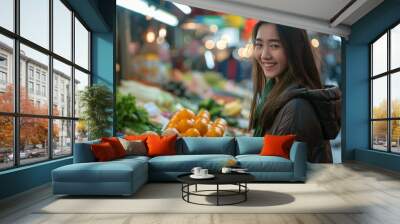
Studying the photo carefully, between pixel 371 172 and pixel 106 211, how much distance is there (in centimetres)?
514

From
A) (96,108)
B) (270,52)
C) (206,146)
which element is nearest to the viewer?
(206,146)

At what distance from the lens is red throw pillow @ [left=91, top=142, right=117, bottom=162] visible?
5.38 metres

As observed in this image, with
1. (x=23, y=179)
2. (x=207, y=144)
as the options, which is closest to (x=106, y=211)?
(x=23, y=179)

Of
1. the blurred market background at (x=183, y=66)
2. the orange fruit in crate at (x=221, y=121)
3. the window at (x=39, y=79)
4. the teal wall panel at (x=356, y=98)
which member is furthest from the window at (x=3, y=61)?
the teal wall panel at (x=356, y=98)

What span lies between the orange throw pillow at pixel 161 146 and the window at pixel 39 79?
158 cm

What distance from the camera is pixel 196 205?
13.9ft

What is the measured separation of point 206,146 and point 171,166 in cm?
100

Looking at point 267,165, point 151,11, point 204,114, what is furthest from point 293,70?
point 267,165

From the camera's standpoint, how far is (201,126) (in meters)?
8.26

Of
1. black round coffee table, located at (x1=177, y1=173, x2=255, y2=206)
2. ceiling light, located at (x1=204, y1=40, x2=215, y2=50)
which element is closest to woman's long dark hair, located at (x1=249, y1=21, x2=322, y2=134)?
ceiling light, located at (x1=204, y1=40, x2=215, y2=50)

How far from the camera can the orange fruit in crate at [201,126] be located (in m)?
8.22

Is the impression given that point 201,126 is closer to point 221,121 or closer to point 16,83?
point 221,121

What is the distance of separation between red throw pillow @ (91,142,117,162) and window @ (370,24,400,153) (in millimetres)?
5602

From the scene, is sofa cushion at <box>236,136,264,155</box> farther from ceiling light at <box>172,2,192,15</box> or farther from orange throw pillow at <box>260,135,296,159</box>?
ceiling light at <box>172,2,192,15</box>
